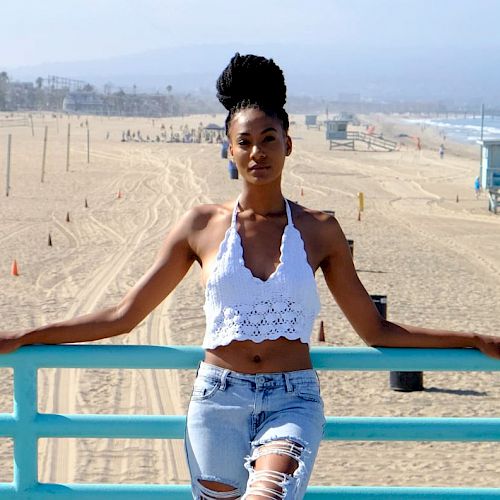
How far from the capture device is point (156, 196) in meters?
28.4

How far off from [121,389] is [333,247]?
21.3 ft

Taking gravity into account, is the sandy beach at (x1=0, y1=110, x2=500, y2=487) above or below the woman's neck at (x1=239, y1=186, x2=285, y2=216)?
below

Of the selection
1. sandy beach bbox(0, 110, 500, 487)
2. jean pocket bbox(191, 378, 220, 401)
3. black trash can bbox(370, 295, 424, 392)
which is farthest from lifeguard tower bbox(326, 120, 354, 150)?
jean pocket bbox(191, 378, 220, 401)

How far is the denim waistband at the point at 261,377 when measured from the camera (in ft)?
9.20

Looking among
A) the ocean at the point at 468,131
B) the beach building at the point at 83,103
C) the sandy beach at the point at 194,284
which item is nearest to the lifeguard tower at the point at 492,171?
the sandy beach at the point at 194,284

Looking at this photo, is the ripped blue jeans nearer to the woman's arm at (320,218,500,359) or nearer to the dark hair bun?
the woman's arm at (320,218,500,359)

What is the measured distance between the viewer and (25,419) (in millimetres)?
2994

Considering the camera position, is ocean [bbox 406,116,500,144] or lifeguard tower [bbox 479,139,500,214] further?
ocean [bbox 406,116,500,144]

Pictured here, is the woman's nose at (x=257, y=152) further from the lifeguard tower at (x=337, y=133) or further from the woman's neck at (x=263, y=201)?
the lifeguard tower at (x=337, y=133)

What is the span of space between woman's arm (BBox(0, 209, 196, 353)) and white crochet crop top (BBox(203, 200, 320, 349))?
0.17 m

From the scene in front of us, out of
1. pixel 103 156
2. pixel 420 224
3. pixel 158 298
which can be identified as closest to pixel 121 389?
pixel 158 298

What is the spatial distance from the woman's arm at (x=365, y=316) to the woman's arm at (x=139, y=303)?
16.1 inches

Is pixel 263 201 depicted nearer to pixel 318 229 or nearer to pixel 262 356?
pixel 318 229

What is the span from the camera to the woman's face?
3006 millimetres
